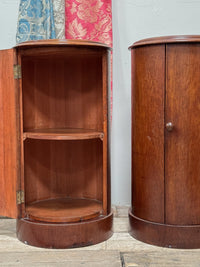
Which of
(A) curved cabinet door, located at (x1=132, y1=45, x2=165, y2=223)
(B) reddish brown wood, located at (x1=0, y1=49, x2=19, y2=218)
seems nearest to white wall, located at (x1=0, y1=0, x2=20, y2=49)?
(B) reddish brown wood, located at (x1=0, y1=49, x2=19, y2=218)

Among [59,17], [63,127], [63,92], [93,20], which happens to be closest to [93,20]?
[93,20]

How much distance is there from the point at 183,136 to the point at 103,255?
0.74m

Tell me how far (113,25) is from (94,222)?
1380 mm

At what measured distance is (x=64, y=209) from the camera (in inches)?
88.4

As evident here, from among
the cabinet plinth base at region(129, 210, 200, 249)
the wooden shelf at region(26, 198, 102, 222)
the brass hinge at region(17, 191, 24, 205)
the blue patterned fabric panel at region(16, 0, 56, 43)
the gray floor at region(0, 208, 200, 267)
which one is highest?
the blue patterned fabric panel at region(16, 0, 56, 43)

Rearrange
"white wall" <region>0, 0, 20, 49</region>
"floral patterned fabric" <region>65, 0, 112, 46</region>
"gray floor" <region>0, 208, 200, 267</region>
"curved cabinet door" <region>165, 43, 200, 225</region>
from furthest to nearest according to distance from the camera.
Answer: "white wall" <region>0, 0, 20, 49</region>
"floral patterned fabric" <region>65, 0, 112, 46</region>
"curved cabinet door" <region>165, 43, 200, 225</region>
"gray floor" <region>0, 208, 200, 267</region>

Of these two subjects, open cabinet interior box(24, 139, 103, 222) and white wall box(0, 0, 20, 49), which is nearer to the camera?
open cabinet interior box(24, 139, 103, 222)

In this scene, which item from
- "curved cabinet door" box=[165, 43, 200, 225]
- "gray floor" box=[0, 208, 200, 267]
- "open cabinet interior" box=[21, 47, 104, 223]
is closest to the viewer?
"gray floor" box=[0, 208, 200, 267]

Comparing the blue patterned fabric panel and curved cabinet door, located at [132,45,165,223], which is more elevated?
the blue patterned fabric panel

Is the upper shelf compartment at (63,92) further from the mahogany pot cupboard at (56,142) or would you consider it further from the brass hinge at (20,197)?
the brass hinge at (20,197)

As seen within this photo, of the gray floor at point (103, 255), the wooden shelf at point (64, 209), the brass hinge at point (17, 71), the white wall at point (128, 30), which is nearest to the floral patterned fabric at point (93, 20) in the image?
the white wall at point (128, 30)

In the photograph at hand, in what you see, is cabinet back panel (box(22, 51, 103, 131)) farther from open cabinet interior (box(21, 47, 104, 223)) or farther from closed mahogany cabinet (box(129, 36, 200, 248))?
closed mahogany cabinet (box(129, 36, 200, 248))

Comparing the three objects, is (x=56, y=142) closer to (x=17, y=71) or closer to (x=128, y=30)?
(x=17, y=71)

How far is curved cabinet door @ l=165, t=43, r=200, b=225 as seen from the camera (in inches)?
76.2
